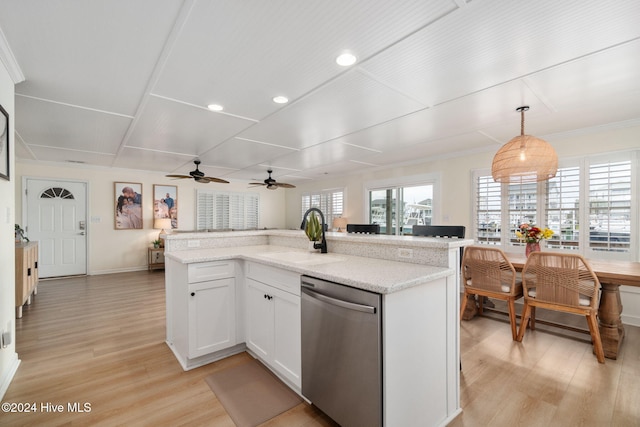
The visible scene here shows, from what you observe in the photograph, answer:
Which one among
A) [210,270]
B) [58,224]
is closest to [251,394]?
[210,270]

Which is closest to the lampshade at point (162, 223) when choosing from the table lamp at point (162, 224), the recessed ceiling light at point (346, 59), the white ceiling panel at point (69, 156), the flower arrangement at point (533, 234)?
the table lamp at point (162, 224)

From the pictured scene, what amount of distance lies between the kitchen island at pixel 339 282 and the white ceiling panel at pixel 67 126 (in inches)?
64.1

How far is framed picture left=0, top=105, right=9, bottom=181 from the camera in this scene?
1916 millimetres

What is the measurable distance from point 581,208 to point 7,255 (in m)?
5.74

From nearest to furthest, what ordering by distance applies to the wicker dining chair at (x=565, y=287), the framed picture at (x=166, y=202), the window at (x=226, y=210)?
the wicker dining chair at (x=565, y=287)
the framed picture at (x=166, y=202)
the window at (x=226, y=210)

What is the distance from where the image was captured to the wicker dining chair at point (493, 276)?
290 centimetres

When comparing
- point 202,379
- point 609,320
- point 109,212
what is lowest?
point 202,379

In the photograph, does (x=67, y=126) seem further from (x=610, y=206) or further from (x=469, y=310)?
(x=610, y=206)

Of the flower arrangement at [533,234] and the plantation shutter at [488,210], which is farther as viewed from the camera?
the plantation shutter at [488,210]

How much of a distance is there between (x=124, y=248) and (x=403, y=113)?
6442 mm

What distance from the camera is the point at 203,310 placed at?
233 centimetres

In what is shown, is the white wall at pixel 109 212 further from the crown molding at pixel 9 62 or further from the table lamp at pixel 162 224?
the crown molding at pixel 9 62

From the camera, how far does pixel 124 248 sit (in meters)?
6.33

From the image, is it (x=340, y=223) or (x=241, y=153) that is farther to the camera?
(x=340, y=223)
